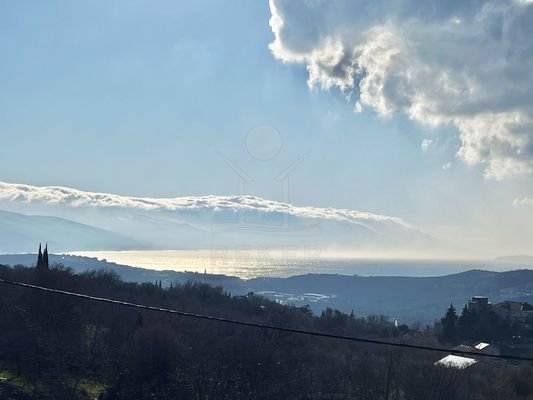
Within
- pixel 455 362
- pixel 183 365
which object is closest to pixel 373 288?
pixel 455 362

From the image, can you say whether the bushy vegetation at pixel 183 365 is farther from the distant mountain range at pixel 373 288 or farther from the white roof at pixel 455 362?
the distant mountain range at pixel 373 288

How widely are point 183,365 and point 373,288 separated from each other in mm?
134618

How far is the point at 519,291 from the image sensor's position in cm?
13800

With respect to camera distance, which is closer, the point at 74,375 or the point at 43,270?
the point at 74,375

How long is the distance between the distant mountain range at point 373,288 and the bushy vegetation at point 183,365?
87.2m

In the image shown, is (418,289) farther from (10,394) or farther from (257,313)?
(10,394)

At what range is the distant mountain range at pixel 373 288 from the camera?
132 meters

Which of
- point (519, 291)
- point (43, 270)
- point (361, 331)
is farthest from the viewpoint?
point (519, 291)

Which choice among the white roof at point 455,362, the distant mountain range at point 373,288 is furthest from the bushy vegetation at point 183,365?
the distant mountain range at point 373,288

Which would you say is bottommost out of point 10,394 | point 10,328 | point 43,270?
point 10,394

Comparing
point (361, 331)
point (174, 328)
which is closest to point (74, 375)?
point (174, 328)

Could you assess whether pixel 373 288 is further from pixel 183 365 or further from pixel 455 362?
pixel 183 365

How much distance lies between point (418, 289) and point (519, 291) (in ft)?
87.1

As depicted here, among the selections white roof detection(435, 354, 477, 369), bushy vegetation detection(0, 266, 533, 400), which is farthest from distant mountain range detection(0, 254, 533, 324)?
bushy vegetation detection(0, 266, 533, 400)
